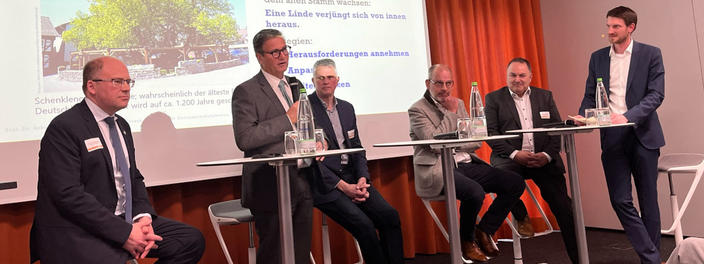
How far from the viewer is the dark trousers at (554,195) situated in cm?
369

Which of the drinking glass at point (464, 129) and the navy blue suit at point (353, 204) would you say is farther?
the navy blue suit at point (353, 204)

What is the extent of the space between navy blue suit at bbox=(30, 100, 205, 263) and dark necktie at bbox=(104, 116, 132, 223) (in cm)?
9

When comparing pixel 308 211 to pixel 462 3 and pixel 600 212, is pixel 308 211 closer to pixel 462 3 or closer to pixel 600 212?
pixel 462 3

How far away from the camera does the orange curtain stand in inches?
152

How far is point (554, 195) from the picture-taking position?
3.79 m

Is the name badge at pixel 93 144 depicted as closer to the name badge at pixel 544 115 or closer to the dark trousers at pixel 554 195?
the dark trousers at pixel 554 195

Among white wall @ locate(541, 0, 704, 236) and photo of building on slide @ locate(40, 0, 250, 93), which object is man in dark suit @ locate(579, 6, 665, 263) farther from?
photo of building on slide @ locate(40, 0, 250, 93)

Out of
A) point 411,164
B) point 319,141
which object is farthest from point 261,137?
point 411,164

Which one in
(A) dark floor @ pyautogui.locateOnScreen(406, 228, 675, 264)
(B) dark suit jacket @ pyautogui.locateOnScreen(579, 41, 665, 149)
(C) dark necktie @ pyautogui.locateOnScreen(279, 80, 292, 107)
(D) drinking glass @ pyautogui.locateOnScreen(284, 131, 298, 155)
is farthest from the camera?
(A) dark floor @ pyautogui.locateOnScreen(406, 228, 675, 264)

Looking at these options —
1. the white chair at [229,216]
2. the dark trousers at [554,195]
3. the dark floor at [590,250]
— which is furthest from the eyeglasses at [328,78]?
the dark floor at [590,250]

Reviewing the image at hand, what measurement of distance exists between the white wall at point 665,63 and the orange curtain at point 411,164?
197 mm

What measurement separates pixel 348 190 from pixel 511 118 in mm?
1369

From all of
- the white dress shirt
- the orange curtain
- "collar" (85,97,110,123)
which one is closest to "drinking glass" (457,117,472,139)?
the white dress shirt

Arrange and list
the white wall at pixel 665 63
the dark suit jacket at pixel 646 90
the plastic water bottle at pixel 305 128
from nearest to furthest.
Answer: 1. the plastic water bottle at pixel 305 128
2. the dark suit jacket at pixel 646 90
3. the white wall at pixel 665 63
